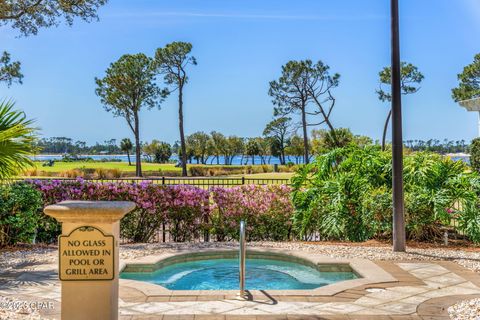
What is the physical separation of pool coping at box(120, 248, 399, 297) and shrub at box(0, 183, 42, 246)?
2.59 meters

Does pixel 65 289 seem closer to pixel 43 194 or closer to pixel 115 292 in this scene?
pixel 115 292

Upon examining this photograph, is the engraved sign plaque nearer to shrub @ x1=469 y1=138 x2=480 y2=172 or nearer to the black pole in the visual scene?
the black pole

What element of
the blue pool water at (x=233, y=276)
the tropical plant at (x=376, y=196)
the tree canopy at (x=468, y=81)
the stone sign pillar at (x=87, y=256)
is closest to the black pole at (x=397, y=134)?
the tropical plant at (x=376, y=196)

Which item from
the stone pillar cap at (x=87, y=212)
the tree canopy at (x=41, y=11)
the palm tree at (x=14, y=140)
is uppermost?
the tree canopy at (x=41, y=11)

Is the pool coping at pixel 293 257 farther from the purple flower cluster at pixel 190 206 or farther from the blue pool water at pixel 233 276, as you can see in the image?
the purple flower cluster at pixel 190 206

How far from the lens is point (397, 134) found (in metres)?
7.91

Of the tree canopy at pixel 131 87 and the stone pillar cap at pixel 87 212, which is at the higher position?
the tree canopy at pixel 131 87

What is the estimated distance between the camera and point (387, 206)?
8945mm

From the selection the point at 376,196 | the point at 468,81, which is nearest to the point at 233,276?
the point at 376,196

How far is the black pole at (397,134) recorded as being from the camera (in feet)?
25.9

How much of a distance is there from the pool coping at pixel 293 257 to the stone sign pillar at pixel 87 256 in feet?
5.11

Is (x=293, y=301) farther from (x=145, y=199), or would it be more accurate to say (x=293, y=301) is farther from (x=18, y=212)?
(x=18, y=212)

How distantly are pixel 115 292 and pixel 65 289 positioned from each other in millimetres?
389

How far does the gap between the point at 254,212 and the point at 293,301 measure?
487 centimetres
